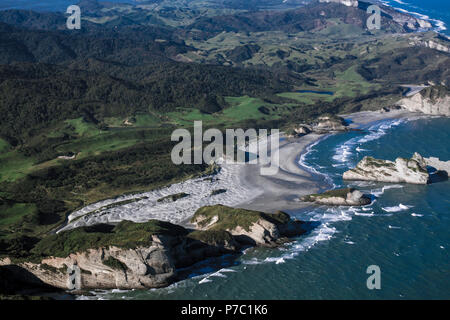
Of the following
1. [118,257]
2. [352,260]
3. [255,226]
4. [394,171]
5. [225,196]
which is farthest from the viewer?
[225,196]

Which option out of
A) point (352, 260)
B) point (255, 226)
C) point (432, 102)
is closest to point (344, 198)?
point (352, 260)

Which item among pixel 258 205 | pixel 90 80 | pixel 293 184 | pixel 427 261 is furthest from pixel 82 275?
pixel 90 80

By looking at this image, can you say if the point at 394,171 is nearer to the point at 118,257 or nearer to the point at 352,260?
the point at 352,260

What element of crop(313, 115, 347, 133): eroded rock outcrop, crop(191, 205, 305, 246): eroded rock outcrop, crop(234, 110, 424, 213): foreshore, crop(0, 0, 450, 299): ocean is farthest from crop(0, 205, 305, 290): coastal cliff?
crop(313, 115, 347, 133): eroded rock outcrop

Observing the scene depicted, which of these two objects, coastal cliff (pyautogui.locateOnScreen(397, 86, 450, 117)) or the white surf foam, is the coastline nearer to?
→ the white surf foam

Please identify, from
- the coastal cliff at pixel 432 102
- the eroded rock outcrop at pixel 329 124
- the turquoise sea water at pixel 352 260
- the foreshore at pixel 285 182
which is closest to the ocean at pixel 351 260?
→ the turquoise sea water at pixel 352 260

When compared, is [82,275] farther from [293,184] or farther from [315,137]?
[315,137]
